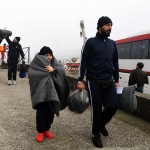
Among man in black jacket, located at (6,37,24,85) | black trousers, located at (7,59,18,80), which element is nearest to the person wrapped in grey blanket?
man in black jacket, located at (6,37,24,85)

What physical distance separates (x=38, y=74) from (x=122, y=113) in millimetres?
3055

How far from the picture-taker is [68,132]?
512 cm

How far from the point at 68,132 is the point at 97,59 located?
1389 mm

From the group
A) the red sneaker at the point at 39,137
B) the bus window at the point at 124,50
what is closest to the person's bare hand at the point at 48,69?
the red sneaker at the point at 39,137

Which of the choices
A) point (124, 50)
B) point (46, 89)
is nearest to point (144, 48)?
point (124, 50)

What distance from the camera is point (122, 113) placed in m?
6.98

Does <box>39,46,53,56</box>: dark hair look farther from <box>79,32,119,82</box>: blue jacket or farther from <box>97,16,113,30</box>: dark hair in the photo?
<box>97,16,113,30</box>: dark hair

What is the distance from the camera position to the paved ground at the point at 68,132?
14.5 ft

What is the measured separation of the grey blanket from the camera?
4.43 m

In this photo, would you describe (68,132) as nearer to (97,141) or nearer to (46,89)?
(97,141)

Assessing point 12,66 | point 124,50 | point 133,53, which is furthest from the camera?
point 124,50

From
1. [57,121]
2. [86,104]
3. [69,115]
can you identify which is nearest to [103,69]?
[86,104]

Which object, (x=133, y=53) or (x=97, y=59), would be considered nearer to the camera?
(x=97, y=59)

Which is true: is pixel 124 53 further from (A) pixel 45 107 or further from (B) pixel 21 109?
(A) pixel 45 107
